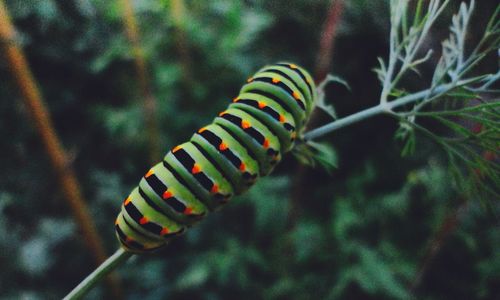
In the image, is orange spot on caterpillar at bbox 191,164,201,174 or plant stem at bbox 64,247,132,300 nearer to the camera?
plant stem at bbox 64,247,132,300

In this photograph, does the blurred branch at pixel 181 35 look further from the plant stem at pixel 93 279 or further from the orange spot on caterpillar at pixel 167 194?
the plant stem at pixel 93 279

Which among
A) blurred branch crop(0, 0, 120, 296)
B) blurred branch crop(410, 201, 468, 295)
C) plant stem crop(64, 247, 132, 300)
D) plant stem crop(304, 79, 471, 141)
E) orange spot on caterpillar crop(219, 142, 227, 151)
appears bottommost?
blurred branch crop(410, 201, 468, 295)

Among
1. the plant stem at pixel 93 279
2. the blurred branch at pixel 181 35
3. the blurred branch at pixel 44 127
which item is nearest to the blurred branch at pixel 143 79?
the blurred branch at pixel 181 35

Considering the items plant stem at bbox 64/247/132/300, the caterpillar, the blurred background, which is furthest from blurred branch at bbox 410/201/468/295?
A: plant stem at bbox 64/247/132/300

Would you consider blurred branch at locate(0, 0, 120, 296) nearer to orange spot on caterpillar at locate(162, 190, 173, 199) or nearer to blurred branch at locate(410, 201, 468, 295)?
orange spot on caterpillar at locate(162, 190, 173, 199)

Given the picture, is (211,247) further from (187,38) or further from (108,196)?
(187,38)

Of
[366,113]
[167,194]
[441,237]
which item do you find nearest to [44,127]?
[167,194]

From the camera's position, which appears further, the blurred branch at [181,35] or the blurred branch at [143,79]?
the blurred branch at [181,35]
